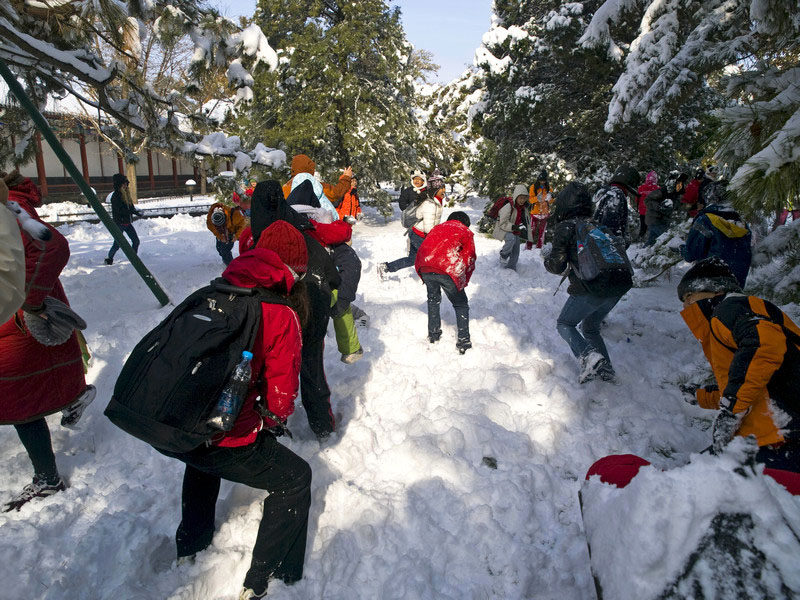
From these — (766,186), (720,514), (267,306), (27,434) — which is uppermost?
(766,186)

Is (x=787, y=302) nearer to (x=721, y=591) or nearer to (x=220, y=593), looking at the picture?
(x=721, y=591)

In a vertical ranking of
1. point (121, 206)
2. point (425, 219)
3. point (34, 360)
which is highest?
point (425, 219)

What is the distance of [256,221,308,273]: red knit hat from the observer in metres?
2.90

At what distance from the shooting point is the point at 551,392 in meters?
4.32

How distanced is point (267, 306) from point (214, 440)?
2.27 ft

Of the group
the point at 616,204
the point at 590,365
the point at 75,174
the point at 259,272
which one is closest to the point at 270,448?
the point at 259,272

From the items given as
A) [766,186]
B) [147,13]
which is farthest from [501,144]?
[766,186]

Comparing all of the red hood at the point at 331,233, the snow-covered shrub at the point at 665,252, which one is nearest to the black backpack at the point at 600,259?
the snow-covered shrub at the point at 665,252

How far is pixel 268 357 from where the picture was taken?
7.67ft

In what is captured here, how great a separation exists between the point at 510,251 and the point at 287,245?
679cm

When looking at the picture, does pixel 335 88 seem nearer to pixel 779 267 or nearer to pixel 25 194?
pixel 25 194

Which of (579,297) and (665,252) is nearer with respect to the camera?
(579,297)

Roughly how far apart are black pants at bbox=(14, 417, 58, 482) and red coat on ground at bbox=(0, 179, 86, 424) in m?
0.08

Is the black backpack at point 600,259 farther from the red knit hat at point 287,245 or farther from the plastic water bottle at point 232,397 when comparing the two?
the plastic water bottle at point 232,397
